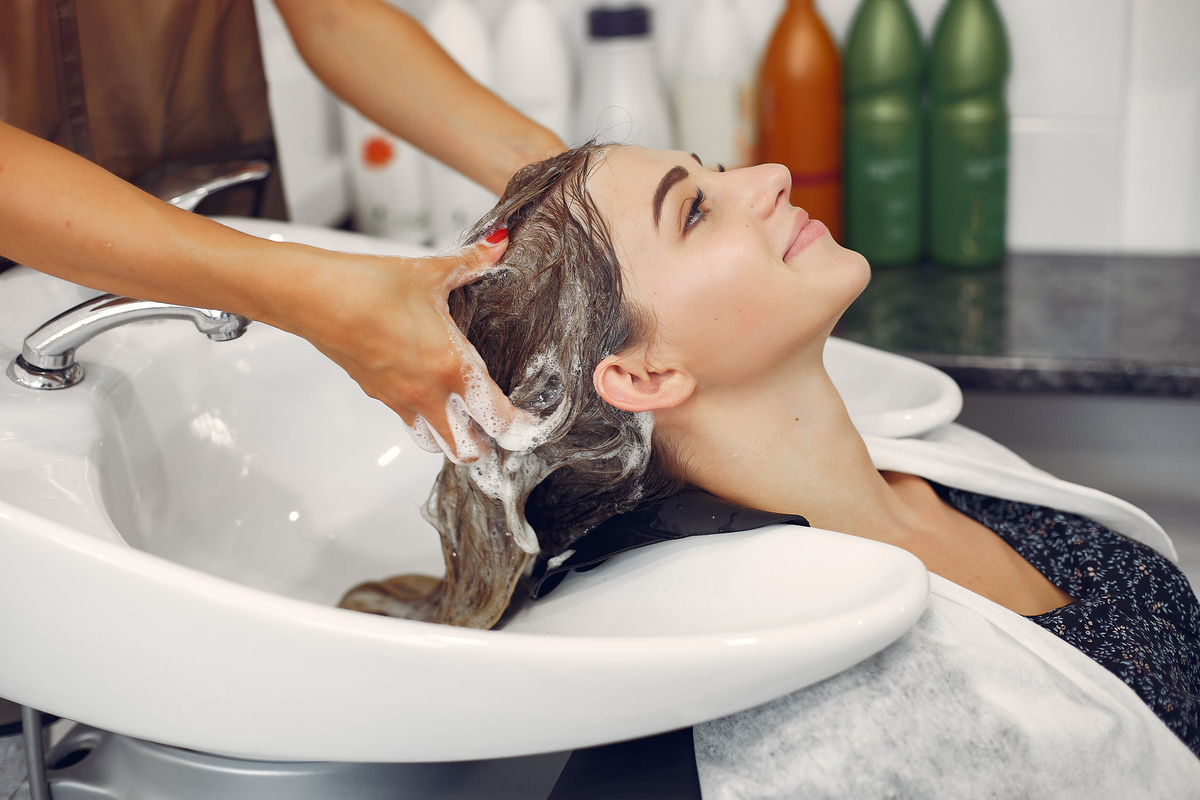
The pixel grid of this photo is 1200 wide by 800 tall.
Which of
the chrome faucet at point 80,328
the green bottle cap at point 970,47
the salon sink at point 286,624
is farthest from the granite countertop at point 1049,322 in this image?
the chrome faucet at point 80,328

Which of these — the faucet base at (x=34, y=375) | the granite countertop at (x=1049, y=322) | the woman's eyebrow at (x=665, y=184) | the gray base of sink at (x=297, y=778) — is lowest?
the gray base of sink at (x=297, y=778)

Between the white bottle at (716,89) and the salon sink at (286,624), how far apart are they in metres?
1.04

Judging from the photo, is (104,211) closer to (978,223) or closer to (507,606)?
(507,606)

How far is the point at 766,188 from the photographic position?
38.5 inches

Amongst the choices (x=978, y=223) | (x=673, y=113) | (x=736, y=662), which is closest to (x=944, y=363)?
(x=978, y=223)

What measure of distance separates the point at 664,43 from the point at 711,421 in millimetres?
1147

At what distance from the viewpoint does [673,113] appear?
1862mm

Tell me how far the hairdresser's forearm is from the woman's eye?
348 millimetres

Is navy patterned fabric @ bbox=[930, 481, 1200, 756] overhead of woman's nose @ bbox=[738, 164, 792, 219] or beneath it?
beneath

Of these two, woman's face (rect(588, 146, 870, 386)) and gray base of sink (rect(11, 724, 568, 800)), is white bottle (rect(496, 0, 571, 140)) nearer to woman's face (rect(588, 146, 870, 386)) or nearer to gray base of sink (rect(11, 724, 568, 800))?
woman's face (rect(588, 146, 870, 386))

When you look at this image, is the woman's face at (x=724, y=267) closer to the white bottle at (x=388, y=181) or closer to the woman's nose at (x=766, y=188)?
the woman's nose at (x=766, y=188)

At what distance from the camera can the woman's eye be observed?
95 centimetres

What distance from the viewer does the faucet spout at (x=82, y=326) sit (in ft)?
2.93

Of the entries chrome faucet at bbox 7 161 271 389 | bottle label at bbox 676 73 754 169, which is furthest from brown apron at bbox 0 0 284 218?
bottle label at bbox 676 73 754 169
